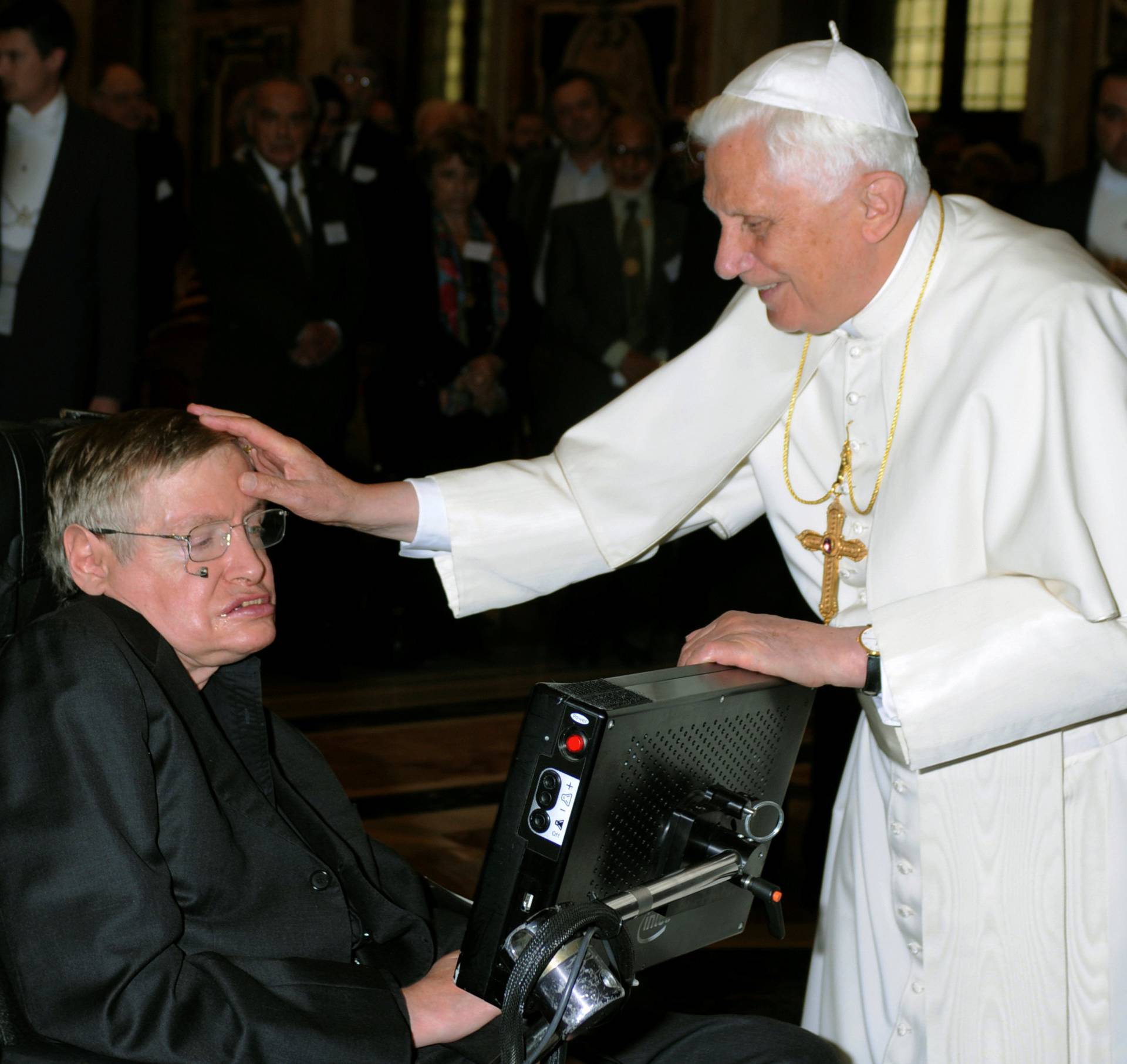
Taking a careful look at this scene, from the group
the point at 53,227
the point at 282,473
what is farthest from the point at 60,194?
the point at 282,473

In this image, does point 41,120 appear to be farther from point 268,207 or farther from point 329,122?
point 329,122

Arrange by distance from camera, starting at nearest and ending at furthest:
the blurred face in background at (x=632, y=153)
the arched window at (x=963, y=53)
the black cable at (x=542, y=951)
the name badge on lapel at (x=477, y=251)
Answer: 1. the black cable at (x=542, y=951)
2. the name badge on lapel at (x=477, y=251)
3. the blurred face in background at (x=632, y=153)
4. the arched window at (x=963, y=53)

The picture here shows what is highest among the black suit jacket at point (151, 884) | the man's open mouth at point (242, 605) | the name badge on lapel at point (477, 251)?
the name badge on lapel at point (477, 251)

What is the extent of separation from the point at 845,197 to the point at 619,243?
4.70 metres

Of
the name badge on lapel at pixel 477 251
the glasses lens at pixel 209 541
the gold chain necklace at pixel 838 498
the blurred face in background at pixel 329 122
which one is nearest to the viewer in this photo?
the glasses lens at pixel 209 541

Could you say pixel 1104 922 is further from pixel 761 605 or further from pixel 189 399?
pixel 189 399

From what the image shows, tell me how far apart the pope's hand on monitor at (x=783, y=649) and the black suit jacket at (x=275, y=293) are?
14.4 ft

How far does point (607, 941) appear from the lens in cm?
137

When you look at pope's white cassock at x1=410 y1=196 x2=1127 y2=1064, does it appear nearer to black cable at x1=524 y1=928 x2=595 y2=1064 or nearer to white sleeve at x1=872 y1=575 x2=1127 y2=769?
white sleeve at x1=872 y1=575 x2=1127 y2=769

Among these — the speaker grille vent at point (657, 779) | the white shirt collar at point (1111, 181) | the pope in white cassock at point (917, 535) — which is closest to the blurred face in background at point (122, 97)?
the white shirt collar at point (1111, 181)

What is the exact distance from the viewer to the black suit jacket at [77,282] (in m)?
4.89

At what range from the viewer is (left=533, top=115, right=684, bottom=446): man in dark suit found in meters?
6.53

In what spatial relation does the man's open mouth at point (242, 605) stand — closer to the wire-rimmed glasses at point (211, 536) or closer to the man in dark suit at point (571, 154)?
the wire-rimmed glasses at point (211, 536)

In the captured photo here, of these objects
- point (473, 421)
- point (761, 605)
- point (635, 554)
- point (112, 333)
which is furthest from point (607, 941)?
point (473, 421)
